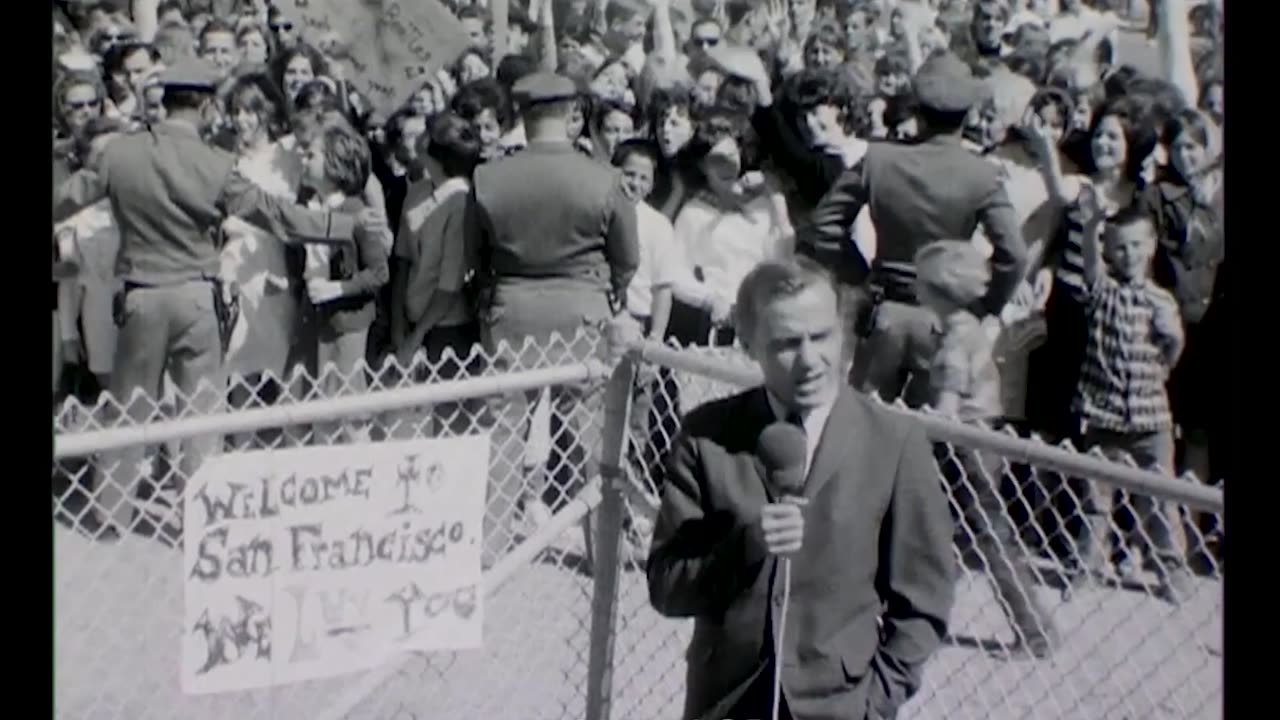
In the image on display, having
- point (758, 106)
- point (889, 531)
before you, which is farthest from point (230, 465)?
point (758, 106)

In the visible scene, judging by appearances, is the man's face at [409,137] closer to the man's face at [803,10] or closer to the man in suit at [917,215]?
the man's face at [803,10]

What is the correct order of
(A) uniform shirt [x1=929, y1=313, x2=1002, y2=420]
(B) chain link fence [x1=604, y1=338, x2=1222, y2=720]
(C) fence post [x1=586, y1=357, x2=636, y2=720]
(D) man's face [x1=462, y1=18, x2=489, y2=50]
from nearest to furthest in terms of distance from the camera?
1. (C) fence post [x1=586, y1=357, x2=636, y2=720]
2. (B) chain link fence [x1=604, y1=338, x2=1222, y2=720]
3. (A) uniform shirt [x1=929, y1=313, x2=1002, y2=420]
4. (D) man's face [x1=462, y1=18, x2=489, y2=50]

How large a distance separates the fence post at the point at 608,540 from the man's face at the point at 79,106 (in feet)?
6.67

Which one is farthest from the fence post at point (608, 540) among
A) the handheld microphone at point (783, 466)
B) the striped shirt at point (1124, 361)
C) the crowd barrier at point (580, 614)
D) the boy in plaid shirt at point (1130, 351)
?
the striped shirt at point (1124, 361)

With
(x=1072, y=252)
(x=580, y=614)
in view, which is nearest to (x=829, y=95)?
(x=1072, y=252)

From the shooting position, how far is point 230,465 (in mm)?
2916

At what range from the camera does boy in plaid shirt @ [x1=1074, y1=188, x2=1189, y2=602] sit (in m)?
4.20

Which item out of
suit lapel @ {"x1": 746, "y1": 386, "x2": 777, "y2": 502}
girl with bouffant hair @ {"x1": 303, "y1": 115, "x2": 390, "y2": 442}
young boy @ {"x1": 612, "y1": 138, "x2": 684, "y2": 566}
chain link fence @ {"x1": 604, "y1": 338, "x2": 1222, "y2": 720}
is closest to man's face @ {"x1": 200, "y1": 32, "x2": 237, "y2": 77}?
girl with bouffant hair @ {"x1": 303, "y1": 115, "x2": 390, "y2": 442}

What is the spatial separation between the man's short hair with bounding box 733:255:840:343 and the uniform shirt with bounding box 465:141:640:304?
1.49m

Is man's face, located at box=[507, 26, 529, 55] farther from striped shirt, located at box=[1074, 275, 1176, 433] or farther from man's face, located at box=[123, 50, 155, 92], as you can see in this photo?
striped shirt, located at box=[1074, 275, 1176, 433]

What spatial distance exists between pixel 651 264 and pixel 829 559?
193 cm

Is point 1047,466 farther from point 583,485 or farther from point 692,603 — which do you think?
point 583,485

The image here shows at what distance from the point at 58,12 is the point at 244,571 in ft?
8.50

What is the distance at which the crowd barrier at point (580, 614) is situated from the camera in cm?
332
